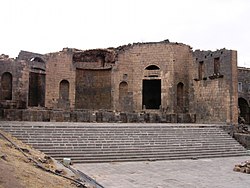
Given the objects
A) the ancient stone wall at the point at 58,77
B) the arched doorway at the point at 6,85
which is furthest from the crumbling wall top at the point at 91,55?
the arched doorway at the point at 6,85

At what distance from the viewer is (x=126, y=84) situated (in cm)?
2953

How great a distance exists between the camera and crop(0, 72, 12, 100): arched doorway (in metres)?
26.9

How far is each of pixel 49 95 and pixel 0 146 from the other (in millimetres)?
18868

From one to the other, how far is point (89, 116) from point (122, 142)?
7.90 metres

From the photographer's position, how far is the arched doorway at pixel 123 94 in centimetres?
2912

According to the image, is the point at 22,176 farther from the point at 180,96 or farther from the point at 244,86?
the point at 244,86

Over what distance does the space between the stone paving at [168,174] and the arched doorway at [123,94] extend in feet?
Answer: 50.8

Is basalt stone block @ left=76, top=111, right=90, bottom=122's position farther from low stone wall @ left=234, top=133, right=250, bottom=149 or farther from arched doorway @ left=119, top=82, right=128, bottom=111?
low stone wall @ left=234, top=133, right=250, bottom=149

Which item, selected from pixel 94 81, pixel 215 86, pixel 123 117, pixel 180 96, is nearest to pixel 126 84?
pixel 94 81

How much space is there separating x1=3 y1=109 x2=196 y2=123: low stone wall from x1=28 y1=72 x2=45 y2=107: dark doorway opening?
898 centimetres

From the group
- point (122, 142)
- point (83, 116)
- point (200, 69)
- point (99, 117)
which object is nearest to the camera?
point (122, 142)

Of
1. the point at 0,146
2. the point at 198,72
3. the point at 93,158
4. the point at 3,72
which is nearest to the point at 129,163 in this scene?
the point at 93,158

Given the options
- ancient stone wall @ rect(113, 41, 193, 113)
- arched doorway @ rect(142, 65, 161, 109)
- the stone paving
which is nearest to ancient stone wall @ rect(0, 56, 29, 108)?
ancient stone wall @ rect(113, 41, 193, 113)

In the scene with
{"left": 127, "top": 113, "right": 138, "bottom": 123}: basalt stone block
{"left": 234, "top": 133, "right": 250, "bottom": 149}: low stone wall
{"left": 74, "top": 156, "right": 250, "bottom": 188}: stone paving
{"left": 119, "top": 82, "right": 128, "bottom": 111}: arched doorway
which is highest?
{"left": 119, "top": 82, "right": 128, "bottom": 111}: arched doorway
